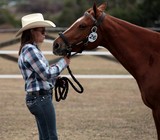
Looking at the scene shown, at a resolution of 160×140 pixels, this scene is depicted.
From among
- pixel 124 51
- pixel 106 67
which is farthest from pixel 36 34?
pixel 106 67

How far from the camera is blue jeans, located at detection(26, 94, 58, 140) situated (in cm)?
418

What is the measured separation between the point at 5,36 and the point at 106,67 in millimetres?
8873

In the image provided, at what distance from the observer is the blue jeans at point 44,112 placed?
418cm

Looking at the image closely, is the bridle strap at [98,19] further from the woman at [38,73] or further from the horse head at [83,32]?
the woman at [38,73]

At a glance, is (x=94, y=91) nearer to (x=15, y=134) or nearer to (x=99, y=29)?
(x=15, y=134)

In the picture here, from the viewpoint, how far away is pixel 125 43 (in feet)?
15.5

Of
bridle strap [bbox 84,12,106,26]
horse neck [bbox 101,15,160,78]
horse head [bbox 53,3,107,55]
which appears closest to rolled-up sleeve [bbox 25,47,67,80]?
horse head [bbox 53,3,107,55]

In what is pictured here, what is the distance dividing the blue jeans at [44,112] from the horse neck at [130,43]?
963mm

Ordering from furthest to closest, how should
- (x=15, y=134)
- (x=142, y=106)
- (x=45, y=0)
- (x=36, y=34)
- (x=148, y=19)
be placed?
1. (x=45, y=0)
2. (x=148, y=19)
3. (x=142, y=106)
4. (x=15, y=134)
5. (x=36, y=34)

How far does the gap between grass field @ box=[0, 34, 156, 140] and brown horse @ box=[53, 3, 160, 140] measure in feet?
5.59

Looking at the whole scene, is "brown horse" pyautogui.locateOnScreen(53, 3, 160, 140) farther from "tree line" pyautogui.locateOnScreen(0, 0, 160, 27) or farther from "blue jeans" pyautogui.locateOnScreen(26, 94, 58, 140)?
"tree line" pyautogui.locateOnScreen(0, 0, 160, 27)

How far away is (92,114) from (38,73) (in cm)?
379

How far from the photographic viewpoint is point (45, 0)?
59906 mm

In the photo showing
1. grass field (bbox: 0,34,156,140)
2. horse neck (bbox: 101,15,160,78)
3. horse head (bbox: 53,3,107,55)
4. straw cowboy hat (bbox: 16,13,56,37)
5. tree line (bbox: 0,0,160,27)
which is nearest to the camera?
straw cowboy hat (bbox: 16,13,56,37)
